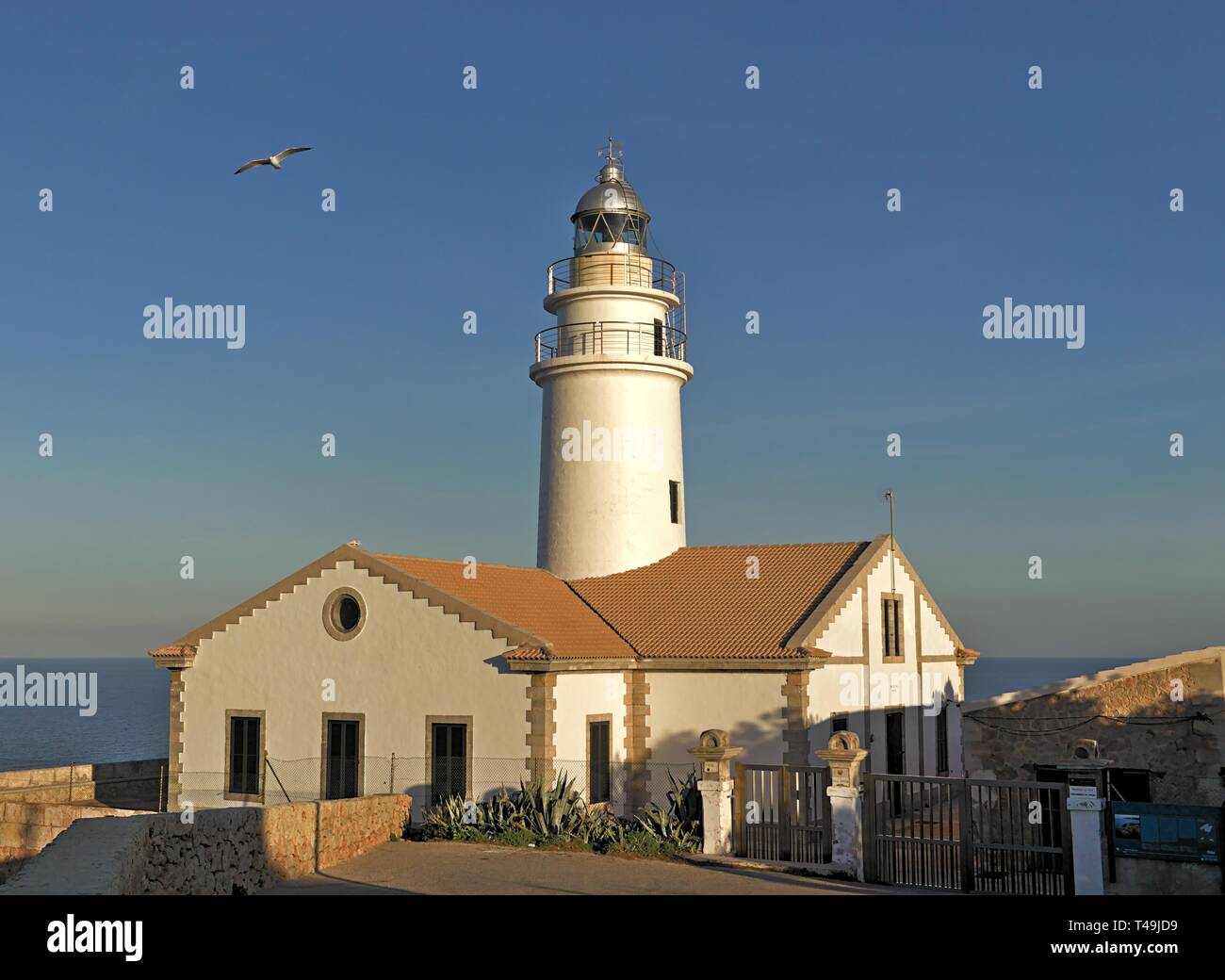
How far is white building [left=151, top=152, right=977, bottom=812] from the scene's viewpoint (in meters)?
23.9

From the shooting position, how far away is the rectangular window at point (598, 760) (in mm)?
24141

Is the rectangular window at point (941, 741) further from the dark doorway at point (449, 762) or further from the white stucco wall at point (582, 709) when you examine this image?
the dark doorway at point (449, 762)

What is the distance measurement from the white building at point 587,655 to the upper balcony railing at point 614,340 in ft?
0.29

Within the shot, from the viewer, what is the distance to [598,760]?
80.5 ft

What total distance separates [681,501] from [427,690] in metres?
9.29

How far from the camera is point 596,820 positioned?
2188cm

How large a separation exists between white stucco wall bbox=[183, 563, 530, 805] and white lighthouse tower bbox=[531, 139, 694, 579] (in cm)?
629

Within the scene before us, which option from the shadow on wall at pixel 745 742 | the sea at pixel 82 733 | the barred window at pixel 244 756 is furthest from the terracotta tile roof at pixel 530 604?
the sea at pixel 82 733

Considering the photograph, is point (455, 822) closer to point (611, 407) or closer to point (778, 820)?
point (778, 820)

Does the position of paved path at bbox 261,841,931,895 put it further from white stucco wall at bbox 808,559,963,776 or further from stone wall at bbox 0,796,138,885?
white stucco wall at bbox 808,559,963,776

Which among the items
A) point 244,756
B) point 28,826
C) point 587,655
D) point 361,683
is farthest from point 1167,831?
point 28,826

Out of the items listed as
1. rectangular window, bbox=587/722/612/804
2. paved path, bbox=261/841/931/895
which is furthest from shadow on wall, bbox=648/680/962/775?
paved path, bbox=261/841/931/895

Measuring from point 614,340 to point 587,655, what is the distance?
9048mm
